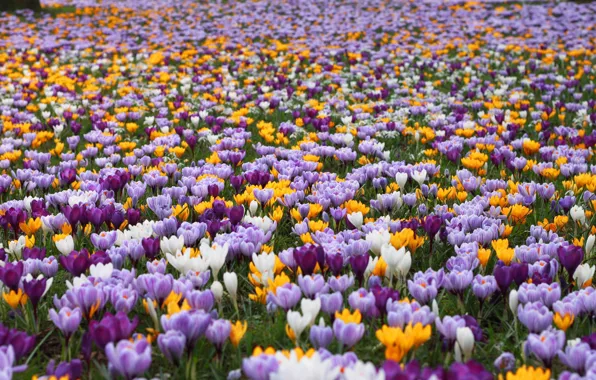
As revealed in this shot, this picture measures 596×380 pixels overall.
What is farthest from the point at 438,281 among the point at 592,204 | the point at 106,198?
the point at 106,198

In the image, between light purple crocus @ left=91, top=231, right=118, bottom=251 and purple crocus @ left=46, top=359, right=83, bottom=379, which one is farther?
light purple crocus @ left=91, top=231, right=118, bottom=251

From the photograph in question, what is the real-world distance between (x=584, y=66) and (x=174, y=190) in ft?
34.9

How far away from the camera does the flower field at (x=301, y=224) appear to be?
2.55m

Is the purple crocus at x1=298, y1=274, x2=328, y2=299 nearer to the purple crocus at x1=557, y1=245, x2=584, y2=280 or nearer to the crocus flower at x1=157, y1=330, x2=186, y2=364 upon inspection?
the crocus flower at x1=157, y1=330, x2=186, y2=364

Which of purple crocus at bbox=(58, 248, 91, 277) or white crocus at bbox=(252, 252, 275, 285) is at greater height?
purple crocus at bbox=(58, 248, 91, 277)

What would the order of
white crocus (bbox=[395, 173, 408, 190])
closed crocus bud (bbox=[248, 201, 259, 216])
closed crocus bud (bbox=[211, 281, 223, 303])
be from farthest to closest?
white crocus (bbox=[395, 173, 408, 190]), closed crocus bud (bbox=[248, 201, 259, 216]), closed crocus bud (bbox=[211, 281, 223, 303])

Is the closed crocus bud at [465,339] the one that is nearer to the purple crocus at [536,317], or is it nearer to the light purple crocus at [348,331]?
the purple crocus at [536,317]

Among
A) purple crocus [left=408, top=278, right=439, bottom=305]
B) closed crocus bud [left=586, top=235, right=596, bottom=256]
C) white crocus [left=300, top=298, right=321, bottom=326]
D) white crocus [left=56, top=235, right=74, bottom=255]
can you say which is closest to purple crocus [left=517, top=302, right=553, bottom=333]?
purple crocus [left=408, top=278, right=439, bottom=305]

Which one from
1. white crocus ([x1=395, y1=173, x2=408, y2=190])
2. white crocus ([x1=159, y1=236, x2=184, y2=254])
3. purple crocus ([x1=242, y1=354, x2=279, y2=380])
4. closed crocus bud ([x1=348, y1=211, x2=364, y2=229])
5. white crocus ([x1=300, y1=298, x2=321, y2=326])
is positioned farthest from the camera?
white crocus ([x1=395, y1=173, x2=408, y2=190])

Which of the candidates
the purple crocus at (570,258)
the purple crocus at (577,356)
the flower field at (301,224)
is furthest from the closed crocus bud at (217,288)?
the purple crocus at (570,258)

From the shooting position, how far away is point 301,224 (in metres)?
4.02

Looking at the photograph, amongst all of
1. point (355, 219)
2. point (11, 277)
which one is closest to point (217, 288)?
point (11, 277)

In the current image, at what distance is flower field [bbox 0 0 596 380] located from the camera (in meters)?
2.55

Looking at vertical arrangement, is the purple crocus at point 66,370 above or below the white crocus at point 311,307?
above
